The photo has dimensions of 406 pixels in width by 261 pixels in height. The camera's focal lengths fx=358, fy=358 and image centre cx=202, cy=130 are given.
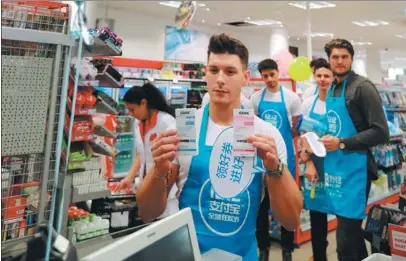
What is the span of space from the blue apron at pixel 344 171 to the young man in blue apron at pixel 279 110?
2.86ft

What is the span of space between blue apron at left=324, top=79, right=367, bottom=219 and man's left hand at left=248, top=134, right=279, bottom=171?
1181 millimetres

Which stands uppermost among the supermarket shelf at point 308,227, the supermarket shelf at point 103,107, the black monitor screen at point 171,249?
the supermarket shelf at point 103,107

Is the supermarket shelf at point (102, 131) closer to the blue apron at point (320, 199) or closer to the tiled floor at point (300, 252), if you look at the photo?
the blue apron at point (320, 199)

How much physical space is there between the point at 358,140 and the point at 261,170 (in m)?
1.11

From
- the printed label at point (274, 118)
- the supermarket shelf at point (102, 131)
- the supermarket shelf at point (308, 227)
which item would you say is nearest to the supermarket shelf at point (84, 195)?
the supermarket shelf at point (102, 131)

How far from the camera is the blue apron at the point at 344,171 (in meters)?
2.21

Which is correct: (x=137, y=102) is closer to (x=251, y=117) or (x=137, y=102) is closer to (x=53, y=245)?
(x=251, y=117)

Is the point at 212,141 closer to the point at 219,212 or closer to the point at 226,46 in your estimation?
the point at 219,212

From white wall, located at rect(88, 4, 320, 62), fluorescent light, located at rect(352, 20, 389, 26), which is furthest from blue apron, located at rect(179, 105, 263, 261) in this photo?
fluorescent light, located at rect(352, 20, 389, 26)

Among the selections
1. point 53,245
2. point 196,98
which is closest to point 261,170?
point 53,245

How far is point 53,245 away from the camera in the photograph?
658 millimetres

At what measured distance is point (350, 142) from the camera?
219cm

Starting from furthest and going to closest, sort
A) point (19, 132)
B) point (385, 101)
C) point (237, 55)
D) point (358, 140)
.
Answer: point (385, 101)
point (358, 140)
point (237, 55)
point (19, 132)

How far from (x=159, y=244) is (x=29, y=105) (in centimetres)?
87
